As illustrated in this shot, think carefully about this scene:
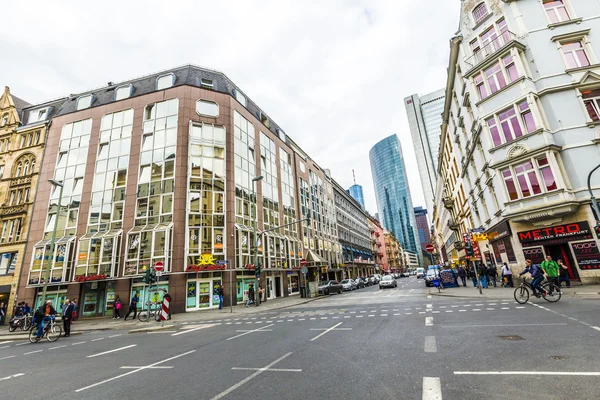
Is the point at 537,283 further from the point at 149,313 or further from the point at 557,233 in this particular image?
the point at 149,313

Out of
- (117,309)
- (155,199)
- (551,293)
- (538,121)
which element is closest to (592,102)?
(538,121)

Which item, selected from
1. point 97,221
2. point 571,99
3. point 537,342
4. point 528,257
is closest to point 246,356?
point 537,342

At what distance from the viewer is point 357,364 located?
5824 mm

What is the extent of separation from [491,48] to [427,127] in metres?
125

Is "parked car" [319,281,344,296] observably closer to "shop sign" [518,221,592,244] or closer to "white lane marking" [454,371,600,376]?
"shop sign" [518,221,592,244]

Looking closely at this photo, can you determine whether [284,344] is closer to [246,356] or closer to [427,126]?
[246,356]

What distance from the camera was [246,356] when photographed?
7.29 metres

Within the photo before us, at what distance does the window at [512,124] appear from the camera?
1800cm

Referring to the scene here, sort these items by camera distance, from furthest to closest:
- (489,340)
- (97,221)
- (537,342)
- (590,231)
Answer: (97,221), (590,231), (489,340), (537,342)

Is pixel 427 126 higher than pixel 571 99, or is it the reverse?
pixel 427 126

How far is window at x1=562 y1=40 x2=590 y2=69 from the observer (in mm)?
17797

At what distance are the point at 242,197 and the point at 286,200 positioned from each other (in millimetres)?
11494

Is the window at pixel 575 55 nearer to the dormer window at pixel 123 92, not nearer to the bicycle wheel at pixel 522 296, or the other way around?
the bicycle wheel at pixel 522 296

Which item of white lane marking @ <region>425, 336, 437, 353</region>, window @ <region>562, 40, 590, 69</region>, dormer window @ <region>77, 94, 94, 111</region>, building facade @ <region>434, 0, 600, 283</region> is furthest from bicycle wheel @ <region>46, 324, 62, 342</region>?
window @ <region>562, 40, 590, 69</region>
